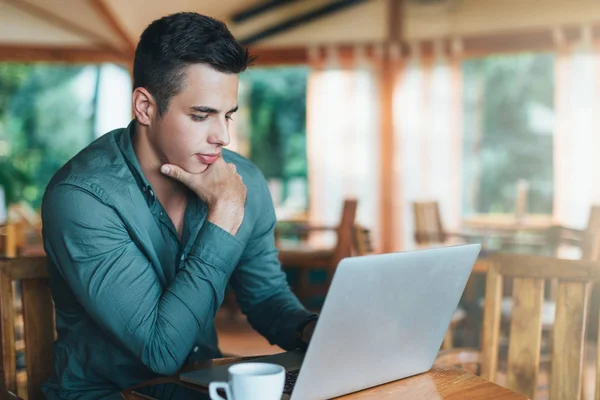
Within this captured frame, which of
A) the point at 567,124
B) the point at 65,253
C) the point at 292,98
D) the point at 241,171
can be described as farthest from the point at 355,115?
the point at 65,253

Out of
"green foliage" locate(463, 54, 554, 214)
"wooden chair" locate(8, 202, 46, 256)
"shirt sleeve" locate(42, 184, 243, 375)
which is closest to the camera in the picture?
"shirt sleeve" locate(42, 184, 243, 375)

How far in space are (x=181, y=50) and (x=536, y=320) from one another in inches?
37.4

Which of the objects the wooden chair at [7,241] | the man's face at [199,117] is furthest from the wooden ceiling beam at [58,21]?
the man's face at [199,117]

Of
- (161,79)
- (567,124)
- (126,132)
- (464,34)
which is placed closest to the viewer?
(161,79)

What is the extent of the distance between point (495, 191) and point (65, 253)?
5.53 metres

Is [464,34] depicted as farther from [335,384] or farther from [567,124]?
[335,384]

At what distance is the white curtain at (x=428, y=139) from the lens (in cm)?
623

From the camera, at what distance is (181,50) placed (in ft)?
4.54

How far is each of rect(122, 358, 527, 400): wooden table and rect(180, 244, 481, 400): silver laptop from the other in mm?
14

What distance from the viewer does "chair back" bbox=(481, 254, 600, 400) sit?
4.87 ft

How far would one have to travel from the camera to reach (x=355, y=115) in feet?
21.2

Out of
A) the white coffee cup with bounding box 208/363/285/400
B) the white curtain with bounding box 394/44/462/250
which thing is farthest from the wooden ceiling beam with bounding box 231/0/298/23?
the white coffee cup with bounding box 208/363/285/400

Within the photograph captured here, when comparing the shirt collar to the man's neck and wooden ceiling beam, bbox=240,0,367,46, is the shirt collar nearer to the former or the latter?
the man's neck

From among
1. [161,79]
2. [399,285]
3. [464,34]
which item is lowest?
[399,285]
